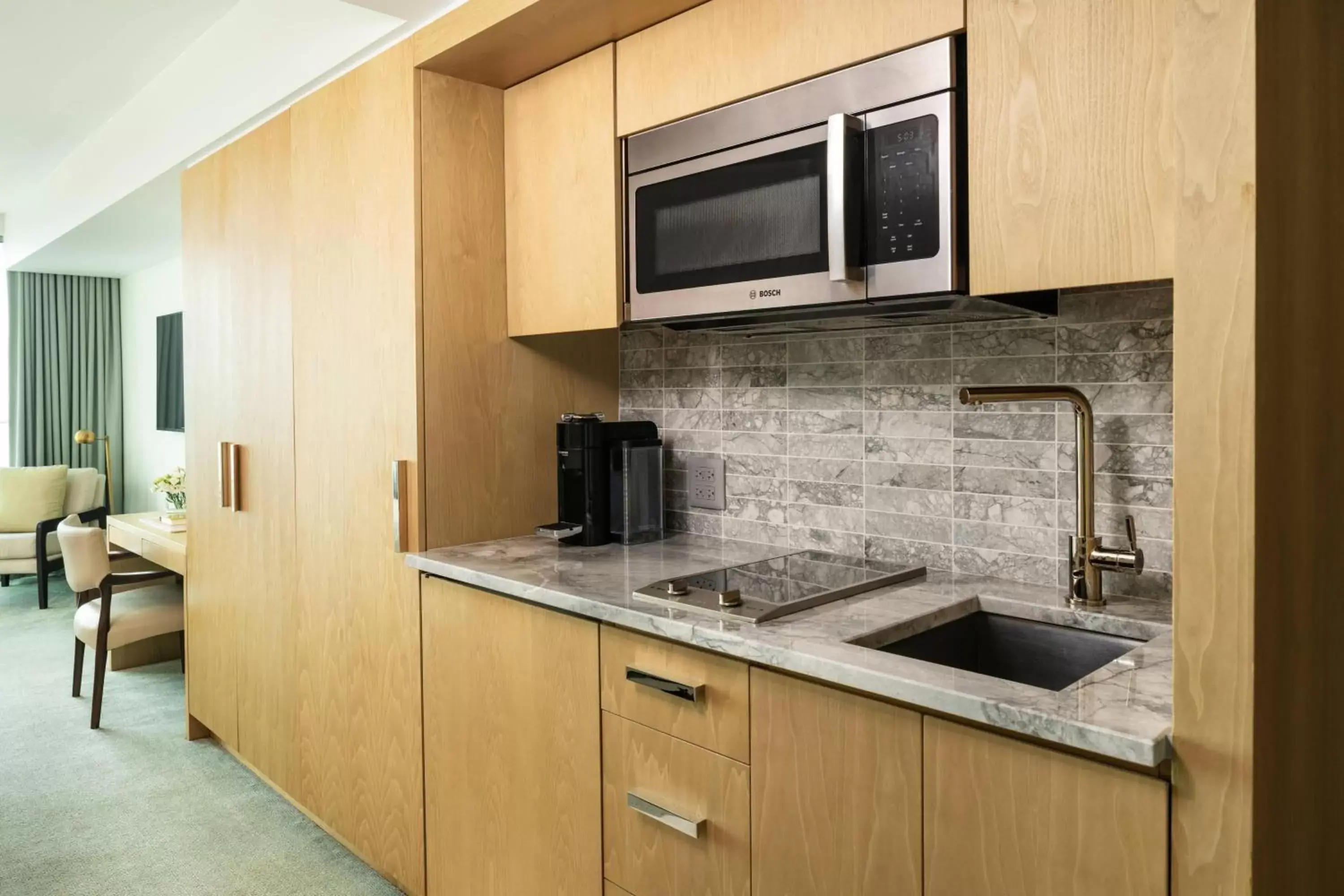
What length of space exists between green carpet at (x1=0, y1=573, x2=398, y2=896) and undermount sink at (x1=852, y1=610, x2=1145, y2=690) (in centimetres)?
166

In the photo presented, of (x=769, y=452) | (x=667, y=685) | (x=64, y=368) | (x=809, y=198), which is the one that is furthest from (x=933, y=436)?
(x=64, y=368)

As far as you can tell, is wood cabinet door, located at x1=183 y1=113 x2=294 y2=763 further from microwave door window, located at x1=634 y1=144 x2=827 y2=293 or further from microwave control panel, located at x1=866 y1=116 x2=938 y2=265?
microwave control panel, located at x1=866 y1=116 x2=938 y2=265

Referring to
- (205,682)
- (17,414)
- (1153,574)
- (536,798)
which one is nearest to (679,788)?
(536,798)

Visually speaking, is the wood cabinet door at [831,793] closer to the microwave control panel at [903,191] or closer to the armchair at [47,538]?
the microwave control panel at [903,191]

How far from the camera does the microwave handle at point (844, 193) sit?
1558 mm

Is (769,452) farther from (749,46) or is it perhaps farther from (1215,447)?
(1215,447)

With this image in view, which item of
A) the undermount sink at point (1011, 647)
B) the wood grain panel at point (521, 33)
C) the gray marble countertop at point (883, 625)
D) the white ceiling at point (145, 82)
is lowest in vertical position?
the undermount sink at point (1011, 647)

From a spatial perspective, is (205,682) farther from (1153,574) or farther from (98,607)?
(1153,574)

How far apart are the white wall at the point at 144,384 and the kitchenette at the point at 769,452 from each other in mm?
3853

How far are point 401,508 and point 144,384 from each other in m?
5.81

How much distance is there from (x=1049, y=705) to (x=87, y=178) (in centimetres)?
537

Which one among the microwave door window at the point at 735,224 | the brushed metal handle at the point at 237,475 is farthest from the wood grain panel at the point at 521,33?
the brushed metal handle at the point at 237,475

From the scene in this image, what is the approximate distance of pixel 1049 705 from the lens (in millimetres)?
1091

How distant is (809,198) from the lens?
1677 mm
